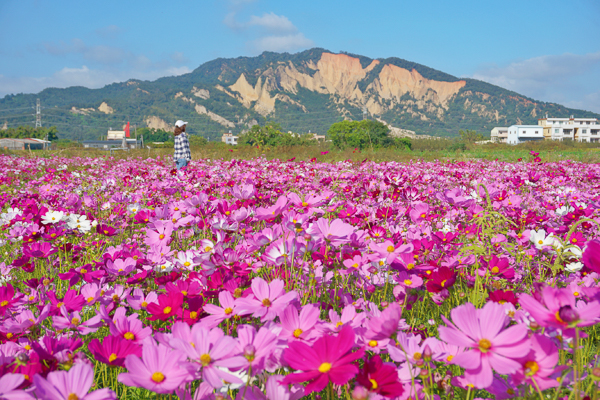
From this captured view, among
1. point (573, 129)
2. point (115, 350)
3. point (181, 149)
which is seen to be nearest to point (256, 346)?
point (115, 350)

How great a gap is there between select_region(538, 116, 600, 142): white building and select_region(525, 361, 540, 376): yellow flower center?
10917 centimetres

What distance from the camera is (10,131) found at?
7712cm

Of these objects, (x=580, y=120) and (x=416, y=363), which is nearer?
(x=416, y=363)

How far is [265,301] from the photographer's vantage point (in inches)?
33.3

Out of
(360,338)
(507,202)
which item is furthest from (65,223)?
(507,202)

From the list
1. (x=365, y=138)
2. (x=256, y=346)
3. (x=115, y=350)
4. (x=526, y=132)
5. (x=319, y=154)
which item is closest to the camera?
(x=256, y=346)

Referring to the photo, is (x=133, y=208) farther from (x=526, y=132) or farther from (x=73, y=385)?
(x=526, y=132)

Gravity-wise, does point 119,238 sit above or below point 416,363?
below

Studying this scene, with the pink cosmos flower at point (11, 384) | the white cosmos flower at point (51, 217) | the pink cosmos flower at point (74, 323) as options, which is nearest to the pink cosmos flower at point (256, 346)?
the pink cosmos flower at point (11, 384)

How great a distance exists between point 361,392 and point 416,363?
0.20 m

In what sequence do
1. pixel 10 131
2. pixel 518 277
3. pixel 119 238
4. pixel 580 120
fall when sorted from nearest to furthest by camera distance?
pixel 518 277
pixel 119 238
pixel 10 131
pixel 580 120

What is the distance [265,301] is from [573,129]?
115758 mm

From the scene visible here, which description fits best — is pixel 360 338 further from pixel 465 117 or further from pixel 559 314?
pixel 465 117

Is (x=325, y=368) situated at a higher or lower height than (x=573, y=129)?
lower
